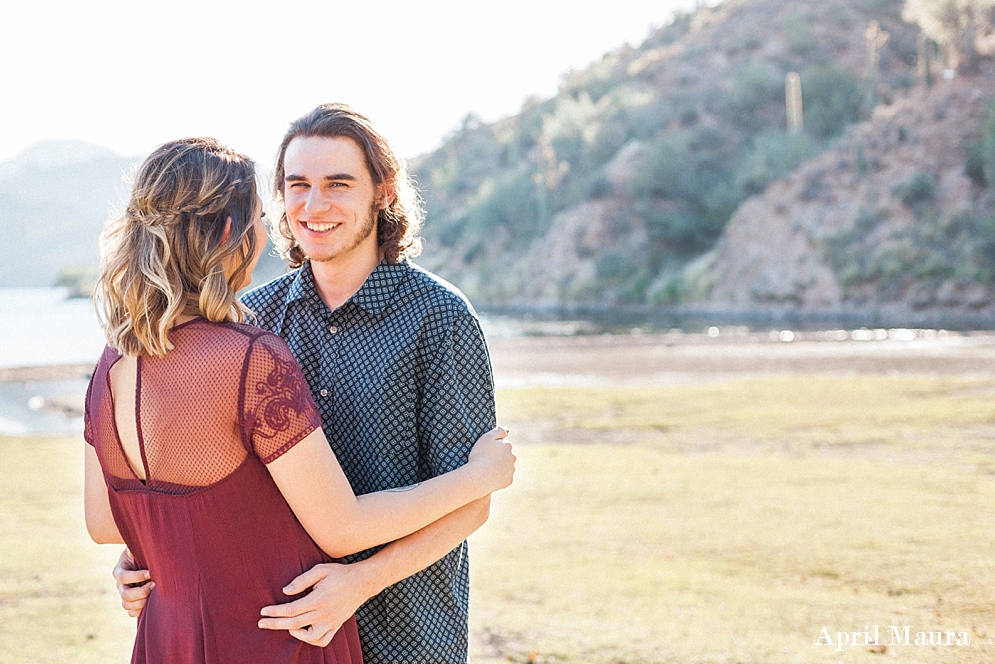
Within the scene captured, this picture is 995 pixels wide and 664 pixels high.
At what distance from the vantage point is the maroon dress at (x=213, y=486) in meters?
1.92

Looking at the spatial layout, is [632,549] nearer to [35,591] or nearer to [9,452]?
[35,591]

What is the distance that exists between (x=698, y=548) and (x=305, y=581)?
19.8 ft

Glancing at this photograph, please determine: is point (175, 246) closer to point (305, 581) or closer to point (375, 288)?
point (375, 288)

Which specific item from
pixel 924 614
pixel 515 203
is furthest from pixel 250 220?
pixel 515 203

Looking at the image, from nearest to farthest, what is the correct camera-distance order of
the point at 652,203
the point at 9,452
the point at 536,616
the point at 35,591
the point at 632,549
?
the point at 536,616 < the point at 35,591 < the point at 632,549 < the point at 9,452 < the point at 652,203

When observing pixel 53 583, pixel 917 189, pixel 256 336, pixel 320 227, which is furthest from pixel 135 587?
pixel 917 189

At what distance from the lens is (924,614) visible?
5680 mm

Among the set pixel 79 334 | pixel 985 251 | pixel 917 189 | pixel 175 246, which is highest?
pixel 175 246

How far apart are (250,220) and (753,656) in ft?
13.6

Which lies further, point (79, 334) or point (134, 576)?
point (79, 334)

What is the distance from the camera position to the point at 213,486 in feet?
6.36

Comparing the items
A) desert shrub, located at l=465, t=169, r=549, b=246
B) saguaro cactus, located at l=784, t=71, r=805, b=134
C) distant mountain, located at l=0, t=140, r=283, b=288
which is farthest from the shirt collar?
distant mountain, located at l=0, t=140, r=283, b=288

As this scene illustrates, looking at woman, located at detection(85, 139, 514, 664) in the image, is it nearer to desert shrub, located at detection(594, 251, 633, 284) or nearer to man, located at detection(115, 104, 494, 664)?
man, located at detection(115, 104, 494, 664)

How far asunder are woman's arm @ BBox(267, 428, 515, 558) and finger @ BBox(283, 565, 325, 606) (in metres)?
0.05
